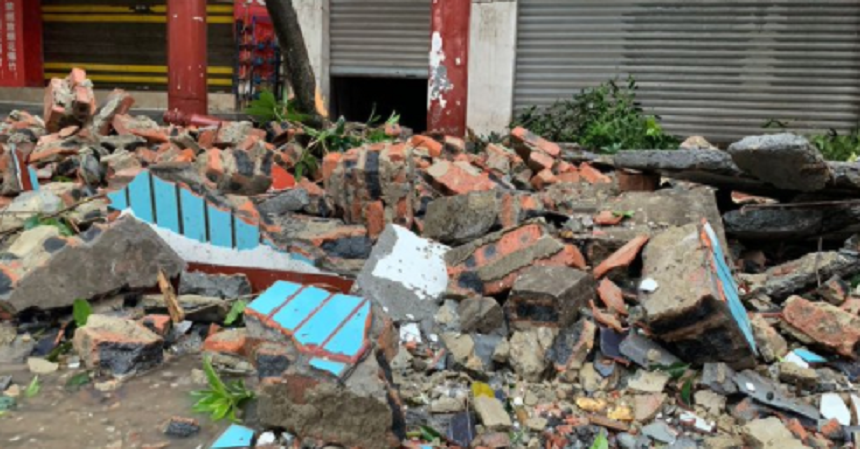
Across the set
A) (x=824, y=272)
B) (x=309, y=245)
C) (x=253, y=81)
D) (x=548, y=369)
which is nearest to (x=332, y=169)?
(x=309, y=245)

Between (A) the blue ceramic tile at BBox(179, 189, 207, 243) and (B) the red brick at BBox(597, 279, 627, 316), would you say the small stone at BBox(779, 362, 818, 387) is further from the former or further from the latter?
(A) the blue ceramic tile at BBox(179, 189, 207, 243)

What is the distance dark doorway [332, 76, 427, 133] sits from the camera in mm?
10055

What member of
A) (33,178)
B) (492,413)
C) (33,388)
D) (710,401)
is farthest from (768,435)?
(33,178)

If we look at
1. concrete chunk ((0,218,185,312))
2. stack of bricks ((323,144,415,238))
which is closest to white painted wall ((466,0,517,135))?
stack of bricks ((323,144,415,238))

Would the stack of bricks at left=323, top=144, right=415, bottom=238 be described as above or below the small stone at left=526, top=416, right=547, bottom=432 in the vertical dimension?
above

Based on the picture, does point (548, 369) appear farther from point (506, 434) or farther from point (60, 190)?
point (60, 190)

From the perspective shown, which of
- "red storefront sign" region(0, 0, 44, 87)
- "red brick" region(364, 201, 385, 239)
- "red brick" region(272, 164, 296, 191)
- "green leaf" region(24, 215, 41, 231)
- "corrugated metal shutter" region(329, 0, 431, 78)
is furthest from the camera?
"red storefront sign" region(0, 0, 44, 87)

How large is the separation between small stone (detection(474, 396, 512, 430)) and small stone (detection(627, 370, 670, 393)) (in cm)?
56

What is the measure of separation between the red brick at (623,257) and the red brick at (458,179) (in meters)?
1.28

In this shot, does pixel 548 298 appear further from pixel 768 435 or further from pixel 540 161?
pixel 540 161

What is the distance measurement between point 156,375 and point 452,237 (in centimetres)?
176

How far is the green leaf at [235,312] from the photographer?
321cm

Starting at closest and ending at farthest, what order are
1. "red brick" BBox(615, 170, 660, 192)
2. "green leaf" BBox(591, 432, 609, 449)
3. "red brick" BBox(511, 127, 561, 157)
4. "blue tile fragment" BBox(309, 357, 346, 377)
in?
"blue tile fragment" BBox(309, 357, 346, 377)
"green leaf" BBox(591, 432, 609, 449)
"red brick" BBox(615, 170, 660, 192)
"red brick" BBox(511, 127, 561, 157)

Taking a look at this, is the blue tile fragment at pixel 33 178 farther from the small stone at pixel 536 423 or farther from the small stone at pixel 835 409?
the small stone at pixel 835 409
